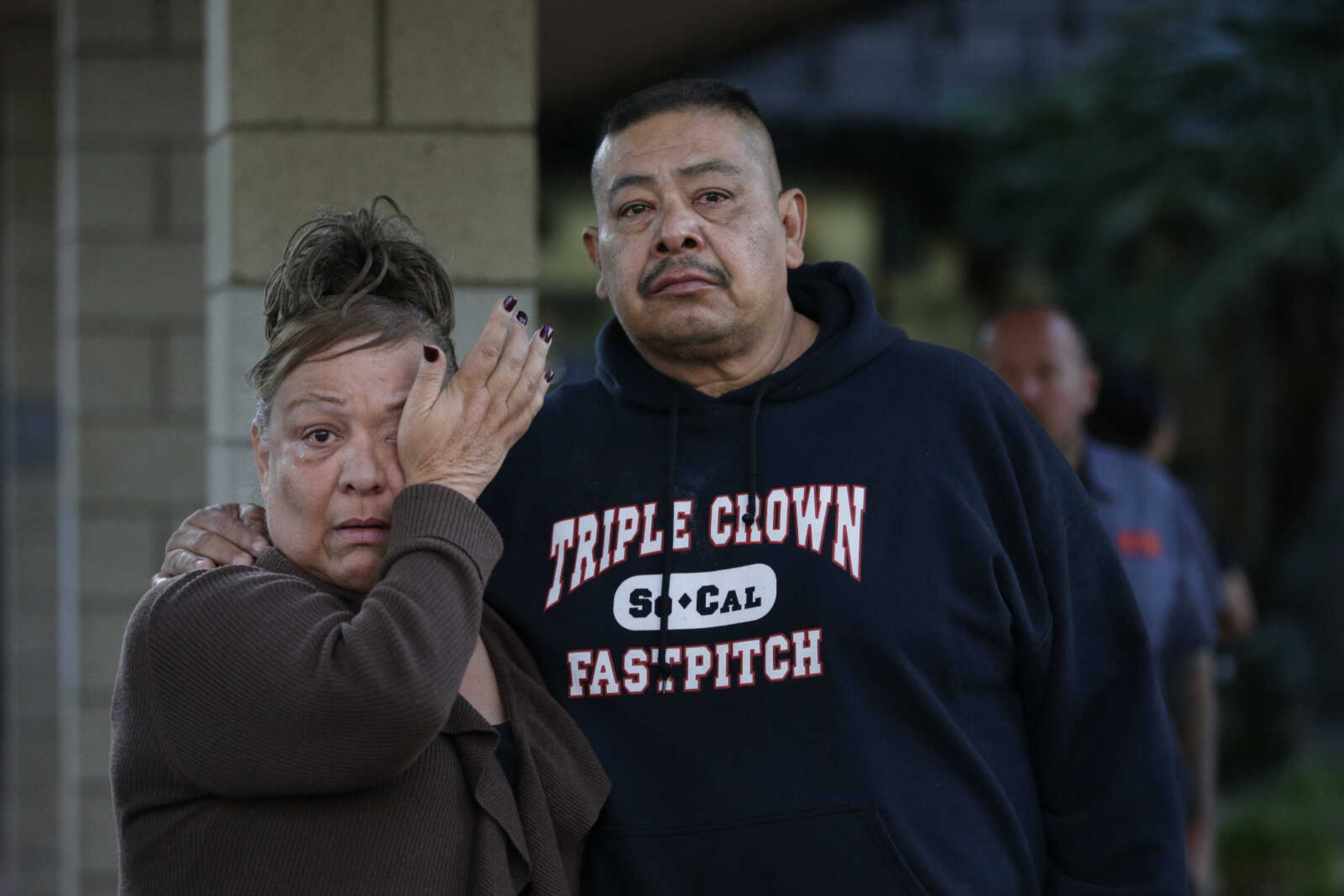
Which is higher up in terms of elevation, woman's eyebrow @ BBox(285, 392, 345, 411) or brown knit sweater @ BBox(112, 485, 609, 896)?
woman's eyebrow @ BBox(285, 392, 345, 411)

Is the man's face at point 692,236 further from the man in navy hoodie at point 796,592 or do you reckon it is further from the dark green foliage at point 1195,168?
the dark green foliage at point 1195,168

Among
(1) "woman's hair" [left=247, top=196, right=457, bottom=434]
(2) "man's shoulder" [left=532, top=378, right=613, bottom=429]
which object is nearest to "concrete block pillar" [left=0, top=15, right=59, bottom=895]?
(2) "man's shoulder" [left=532, top=378, right=613, bottom=429]

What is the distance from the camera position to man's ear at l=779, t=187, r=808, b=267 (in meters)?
2.61

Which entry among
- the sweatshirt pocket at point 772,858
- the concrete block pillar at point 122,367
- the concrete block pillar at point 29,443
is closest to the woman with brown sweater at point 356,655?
the sweatshirt pocket at point 772,858

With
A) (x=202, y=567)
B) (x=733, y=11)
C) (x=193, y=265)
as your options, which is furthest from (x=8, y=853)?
(x=202, y=567)

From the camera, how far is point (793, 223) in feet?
8.64

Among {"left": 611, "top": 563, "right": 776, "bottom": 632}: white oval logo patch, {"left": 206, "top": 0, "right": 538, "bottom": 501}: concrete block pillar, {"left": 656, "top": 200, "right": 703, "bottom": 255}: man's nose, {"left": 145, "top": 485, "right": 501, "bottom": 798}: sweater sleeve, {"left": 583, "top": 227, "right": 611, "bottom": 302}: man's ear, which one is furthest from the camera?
{"left": 206, "top": 0, "right": 538, "bottom": 501}: concrete block pillar

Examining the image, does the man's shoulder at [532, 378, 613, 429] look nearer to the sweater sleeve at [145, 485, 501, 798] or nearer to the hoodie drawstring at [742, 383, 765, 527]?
A: the hoodie drawstring at [742, 383, 765, 527]

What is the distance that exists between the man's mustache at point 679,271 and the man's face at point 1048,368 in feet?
5.61

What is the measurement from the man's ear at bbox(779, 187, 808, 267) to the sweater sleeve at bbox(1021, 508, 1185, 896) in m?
0.63

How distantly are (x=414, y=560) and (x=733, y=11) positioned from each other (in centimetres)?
389

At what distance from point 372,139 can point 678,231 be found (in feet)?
2.89

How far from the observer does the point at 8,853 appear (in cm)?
784

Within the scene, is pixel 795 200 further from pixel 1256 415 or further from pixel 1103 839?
pixel 1256 415
